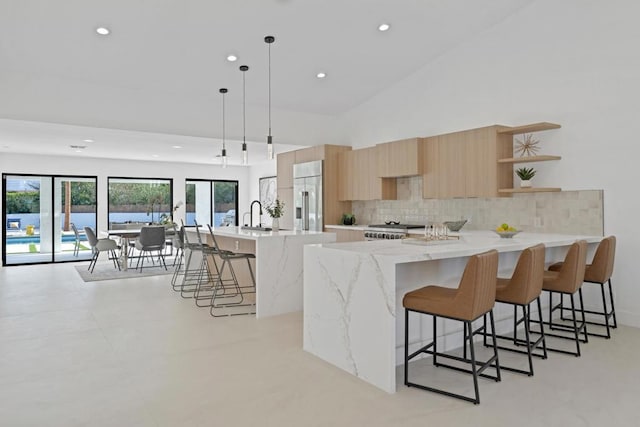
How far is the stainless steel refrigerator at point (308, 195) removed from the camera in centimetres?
765

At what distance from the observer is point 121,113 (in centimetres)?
611

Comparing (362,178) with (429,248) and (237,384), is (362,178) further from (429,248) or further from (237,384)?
(237,384)

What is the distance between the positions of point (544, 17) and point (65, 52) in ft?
18.0

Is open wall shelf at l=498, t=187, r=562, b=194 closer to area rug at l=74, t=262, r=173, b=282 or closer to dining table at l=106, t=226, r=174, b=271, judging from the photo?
area rug at l=74, t=262, r=173, b=282

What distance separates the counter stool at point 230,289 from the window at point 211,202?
20.6 feet

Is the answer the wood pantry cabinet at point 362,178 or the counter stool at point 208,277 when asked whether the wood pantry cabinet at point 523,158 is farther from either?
the counter stool at point 208,277

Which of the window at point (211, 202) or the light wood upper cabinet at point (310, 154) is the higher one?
the light wood upper cabinet at point (310, 154)

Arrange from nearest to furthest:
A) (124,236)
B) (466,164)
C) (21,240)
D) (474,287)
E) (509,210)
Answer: (474,287) < (509,210) < (466,164) < (124,236) < (21,240)

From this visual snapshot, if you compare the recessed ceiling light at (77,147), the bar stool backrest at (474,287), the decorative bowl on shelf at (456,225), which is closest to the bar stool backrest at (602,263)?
the decorative bowl on shelf at (456,225)

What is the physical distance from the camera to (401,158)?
6.36 meters

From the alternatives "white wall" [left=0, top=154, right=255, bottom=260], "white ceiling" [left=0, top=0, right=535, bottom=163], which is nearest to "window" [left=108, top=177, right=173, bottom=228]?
"white wall" [left=0, top=154, right=255, bottom=260]

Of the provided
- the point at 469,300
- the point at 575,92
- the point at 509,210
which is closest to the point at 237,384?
the point at 469,300

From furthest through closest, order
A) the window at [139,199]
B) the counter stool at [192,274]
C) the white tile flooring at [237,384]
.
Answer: the window at [139,199], the counter stool at [192,274], the white tile flooring at [237,384]

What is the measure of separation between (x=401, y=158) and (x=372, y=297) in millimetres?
3829
